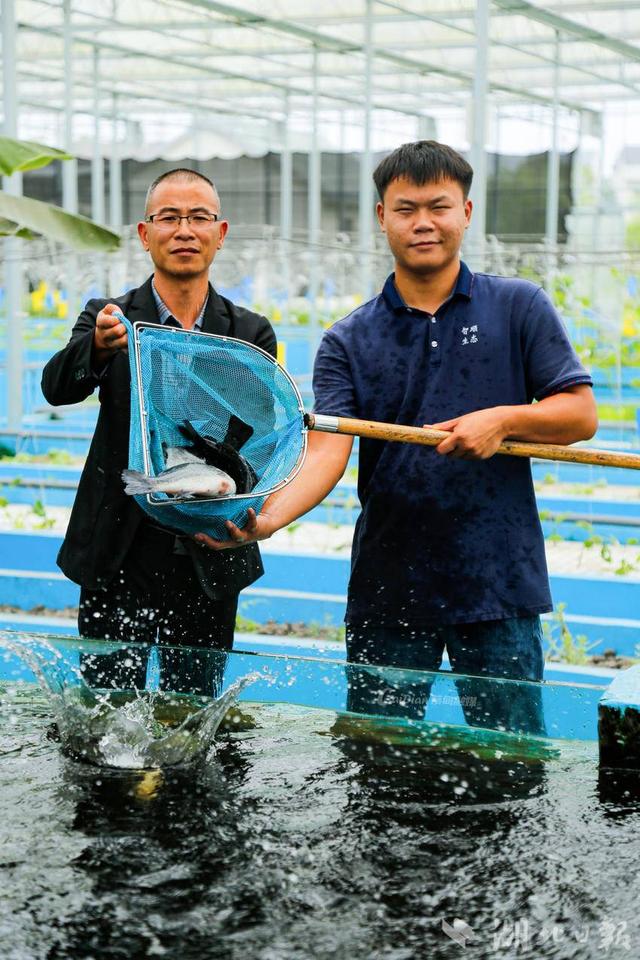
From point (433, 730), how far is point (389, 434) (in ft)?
2.07

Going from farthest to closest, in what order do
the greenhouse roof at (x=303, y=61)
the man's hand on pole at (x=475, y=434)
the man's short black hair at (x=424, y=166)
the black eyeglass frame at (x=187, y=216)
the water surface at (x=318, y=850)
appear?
the greenhouse roof at (x=303, y=61), the black eyeglass frame at (x=187, y=216), the man's short black hair at (x=424, y=166), the man's hand on pole at (x=475, y=434), the water surface at (x=318, y=850)

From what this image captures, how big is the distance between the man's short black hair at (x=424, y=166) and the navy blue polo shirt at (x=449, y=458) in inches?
9.4

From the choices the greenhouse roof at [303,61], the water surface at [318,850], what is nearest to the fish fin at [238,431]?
the water surface at [318,850]

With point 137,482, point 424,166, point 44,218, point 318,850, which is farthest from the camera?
point 44,218

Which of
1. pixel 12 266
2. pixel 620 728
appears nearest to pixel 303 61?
pixel 12 266

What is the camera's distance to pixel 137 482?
2549 mm

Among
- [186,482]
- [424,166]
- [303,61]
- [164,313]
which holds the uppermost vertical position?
[303,61]

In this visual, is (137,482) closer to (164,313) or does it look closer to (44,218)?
(164,313)

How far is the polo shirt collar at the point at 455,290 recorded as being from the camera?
2863mm

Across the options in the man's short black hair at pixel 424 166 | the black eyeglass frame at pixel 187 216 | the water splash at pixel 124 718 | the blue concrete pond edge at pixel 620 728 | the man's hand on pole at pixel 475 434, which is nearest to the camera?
the blue concrete pond edge at pixel 620 728

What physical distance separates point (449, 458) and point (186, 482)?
2.03 ft

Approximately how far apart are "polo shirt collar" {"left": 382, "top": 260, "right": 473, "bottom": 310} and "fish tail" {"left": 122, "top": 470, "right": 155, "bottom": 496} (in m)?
0.75

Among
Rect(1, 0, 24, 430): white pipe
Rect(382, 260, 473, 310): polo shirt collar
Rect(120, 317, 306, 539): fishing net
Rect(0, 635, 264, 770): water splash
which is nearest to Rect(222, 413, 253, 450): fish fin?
Rect(120, 317, 306, 539): fishing net

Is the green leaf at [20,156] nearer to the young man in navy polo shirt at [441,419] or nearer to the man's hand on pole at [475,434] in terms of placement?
the young man in navy polo shirt at [441,419]
